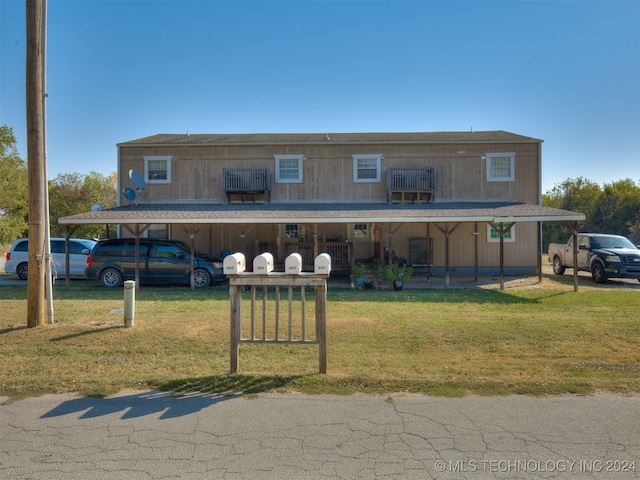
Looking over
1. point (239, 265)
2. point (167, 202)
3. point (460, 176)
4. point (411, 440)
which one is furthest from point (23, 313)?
point (460, 176)

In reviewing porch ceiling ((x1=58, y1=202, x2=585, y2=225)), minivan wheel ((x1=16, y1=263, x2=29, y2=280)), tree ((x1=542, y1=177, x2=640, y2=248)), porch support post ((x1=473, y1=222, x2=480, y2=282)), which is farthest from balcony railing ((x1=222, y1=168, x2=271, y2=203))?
tree ((x1=542, y1=177, x2=640, y2=248))

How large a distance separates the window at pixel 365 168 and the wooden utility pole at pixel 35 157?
40.9ft

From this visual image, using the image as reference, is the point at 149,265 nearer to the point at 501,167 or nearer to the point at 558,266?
the point at 501,167

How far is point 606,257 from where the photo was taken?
14.3 meters

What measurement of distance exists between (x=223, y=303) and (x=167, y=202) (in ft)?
31.6

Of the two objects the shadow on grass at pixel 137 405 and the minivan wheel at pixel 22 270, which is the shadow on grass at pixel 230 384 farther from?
the minivan wheel at pixel 22 270

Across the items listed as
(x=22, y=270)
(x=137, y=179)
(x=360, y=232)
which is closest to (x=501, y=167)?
(x=360, y=232)

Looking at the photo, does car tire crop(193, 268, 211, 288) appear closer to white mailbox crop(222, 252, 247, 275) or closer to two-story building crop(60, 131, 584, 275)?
two-story building crop(60, 131, 584, 275)

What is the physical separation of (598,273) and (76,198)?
36.2 meters

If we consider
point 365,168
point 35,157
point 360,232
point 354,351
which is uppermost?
point 365,168

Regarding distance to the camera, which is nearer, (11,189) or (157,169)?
(157,169)

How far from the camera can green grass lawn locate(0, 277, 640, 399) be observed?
4668mm

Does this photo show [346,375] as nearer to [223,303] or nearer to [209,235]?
[223,303]

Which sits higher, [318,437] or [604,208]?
[604,208]
